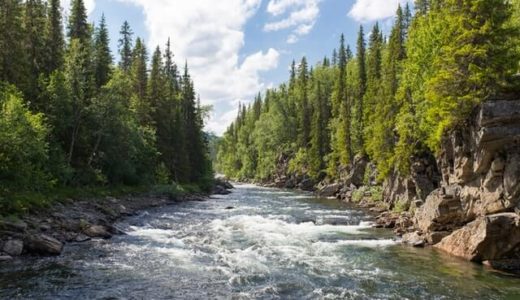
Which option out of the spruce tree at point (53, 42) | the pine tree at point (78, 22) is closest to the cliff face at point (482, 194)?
the spruce tree at point (53, 42)

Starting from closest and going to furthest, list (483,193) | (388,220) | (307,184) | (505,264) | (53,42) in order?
(505,264)
(483,193)
(388,220)
(53,42)
(307,184)

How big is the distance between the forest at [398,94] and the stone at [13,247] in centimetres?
2421

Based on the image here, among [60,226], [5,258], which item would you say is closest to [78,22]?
[60,226]

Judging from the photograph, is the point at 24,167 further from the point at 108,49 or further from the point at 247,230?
the point at 108,49

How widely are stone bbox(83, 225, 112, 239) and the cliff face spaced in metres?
18.7

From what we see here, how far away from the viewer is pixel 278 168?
110562 mm

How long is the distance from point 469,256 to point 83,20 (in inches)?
2123

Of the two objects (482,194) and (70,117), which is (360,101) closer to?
(70,117)

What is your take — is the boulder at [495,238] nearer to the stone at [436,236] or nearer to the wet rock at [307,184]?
the stone at [436,236]

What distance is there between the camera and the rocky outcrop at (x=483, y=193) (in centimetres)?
2128

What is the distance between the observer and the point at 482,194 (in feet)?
80.5

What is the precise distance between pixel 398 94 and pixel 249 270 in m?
30.6

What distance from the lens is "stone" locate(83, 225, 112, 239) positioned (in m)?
26.9

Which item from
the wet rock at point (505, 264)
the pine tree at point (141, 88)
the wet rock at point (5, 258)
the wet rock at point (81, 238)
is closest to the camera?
the wet rock at point (5, 258)
